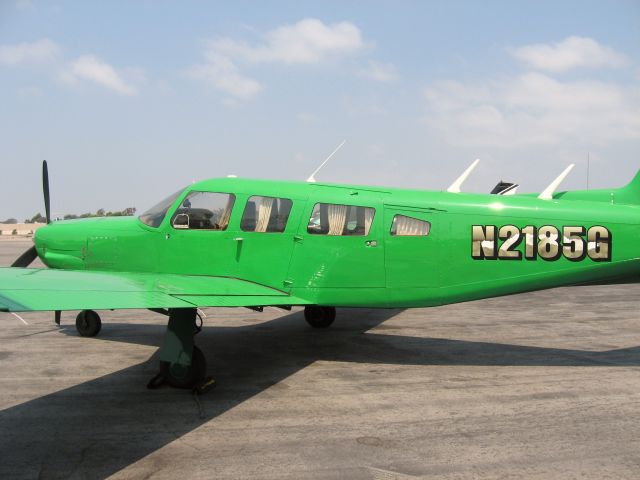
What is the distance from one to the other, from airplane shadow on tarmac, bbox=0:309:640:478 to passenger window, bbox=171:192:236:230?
196 cm

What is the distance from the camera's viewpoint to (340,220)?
7.11 meters

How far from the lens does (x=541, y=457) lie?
4230mm

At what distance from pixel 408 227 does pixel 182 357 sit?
336 cm

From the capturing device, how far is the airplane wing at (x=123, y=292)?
4.61 metres

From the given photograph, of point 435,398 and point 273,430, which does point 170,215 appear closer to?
point 273,430

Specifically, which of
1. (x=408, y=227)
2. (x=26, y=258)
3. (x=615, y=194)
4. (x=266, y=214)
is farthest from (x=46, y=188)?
(x=615, y=194)

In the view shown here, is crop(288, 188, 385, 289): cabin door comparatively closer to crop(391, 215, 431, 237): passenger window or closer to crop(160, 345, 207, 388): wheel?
crop(391, 215, 431, 237): passenger window

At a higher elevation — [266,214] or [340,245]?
[266,214]

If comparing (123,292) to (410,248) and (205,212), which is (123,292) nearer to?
(205,212)

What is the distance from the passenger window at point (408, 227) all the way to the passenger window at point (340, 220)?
34 cm

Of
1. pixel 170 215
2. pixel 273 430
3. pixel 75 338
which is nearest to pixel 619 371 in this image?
pixel 273 430

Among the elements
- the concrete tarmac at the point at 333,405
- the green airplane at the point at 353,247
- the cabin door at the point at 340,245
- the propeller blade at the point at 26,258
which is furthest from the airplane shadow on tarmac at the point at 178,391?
the propeller blade at the point at 26,258

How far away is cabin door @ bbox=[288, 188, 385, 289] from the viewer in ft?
22.9

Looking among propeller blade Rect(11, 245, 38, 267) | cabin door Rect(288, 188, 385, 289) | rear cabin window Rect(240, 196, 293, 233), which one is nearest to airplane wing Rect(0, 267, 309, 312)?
cabin door Rect(288, 188, 385, 289)
